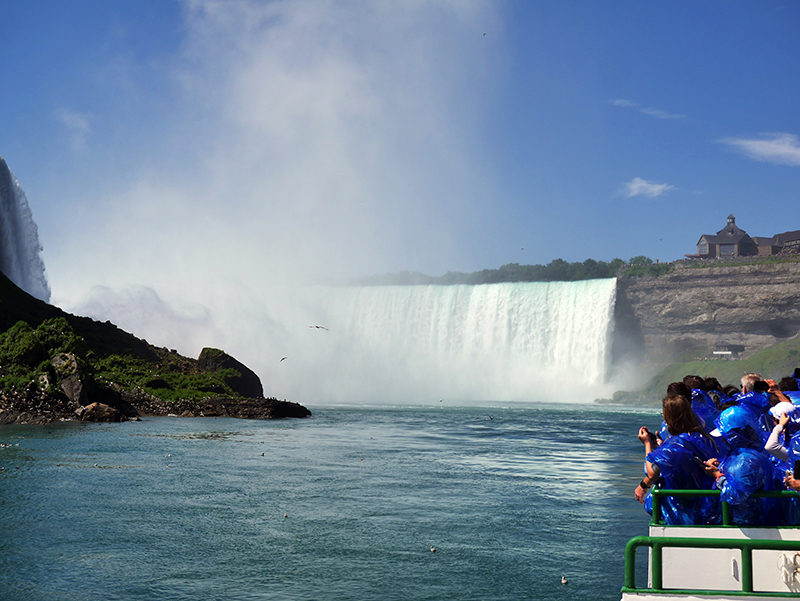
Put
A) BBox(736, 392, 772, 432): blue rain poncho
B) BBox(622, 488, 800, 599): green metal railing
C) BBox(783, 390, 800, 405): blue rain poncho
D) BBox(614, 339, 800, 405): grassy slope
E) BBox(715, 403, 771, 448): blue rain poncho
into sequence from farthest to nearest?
1. BBox(614, 339, 800, 405): grassy slope
2. BBox(783, 390, 800, 405): blue rain poncho
3. BBox(736, 392, 772, 432): blue rain poncho
4. BBox(715, 403, 771, 448): blue rain poncho
5. BBox(622, 488, 800, 599): green metal railing

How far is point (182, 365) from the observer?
45.5m

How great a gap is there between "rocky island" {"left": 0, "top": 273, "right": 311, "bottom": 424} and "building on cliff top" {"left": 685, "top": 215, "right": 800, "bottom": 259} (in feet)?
323

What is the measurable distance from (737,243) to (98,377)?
361 ft

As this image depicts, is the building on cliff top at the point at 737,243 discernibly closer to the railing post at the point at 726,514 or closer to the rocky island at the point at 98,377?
the rocky island at the point at 98,377

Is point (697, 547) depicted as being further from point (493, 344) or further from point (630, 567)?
point (493, 344)

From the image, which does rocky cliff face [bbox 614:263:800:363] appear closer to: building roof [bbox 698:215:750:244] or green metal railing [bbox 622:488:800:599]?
building roof [bbox 698:215:750:244]

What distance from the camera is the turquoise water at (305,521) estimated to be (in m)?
A: 8.52

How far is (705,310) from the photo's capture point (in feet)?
269

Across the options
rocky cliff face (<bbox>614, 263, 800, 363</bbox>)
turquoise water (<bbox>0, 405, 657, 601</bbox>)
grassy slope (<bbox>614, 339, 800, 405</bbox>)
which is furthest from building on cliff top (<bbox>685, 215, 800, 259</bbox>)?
turquoise water (<bbox>0, 405, 657, 601</bbox>)

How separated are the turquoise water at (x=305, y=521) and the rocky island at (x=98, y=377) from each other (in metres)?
7.68

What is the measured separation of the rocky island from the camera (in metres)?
31.2

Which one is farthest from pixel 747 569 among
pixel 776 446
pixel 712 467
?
pixel 776 446

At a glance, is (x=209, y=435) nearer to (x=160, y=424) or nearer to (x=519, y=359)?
(x=160, y=424)

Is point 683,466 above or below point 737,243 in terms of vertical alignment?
below
